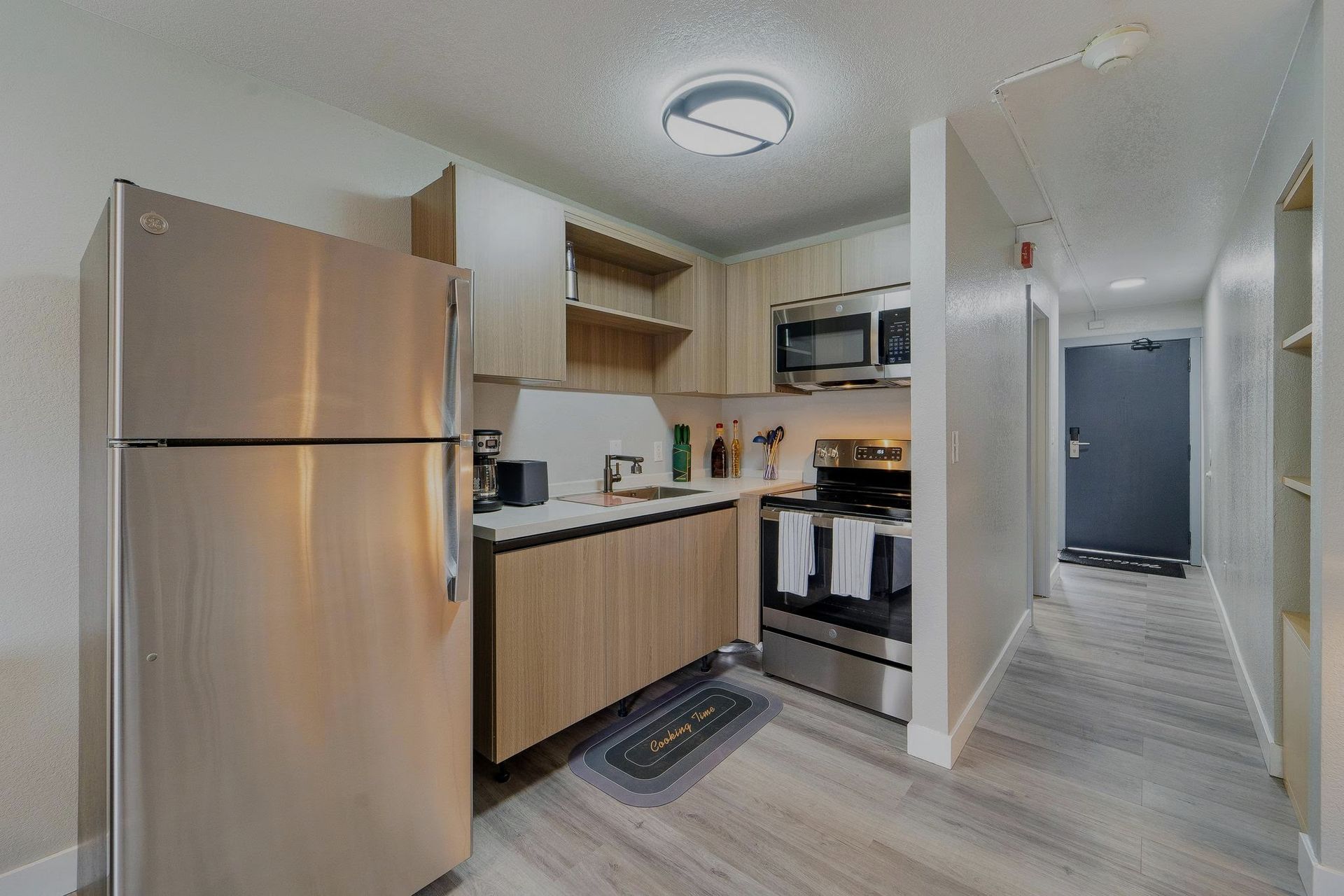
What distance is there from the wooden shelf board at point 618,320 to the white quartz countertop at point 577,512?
0.83m

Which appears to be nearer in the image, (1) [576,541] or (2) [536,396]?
(1) [576,541]

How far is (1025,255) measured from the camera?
3092mm

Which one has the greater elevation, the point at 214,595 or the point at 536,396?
the point at 536,396

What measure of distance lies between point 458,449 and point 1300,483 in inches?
91.5

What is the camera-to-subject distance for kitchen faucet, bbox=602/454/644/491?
9.12 ft

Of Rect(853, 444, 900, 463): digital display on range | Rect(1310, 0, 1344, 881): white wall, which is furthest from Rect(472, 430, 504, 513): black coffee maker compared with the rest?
Rect(1310, 0, 1344, 881): white wall

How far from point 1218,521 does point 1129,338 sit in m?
2.21

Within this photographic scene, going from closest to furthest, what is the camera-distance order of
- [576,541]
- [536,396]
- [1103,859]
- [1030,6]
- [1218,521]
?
[1030,6], [1103,859], [576,541], [536,396], [1218,521]

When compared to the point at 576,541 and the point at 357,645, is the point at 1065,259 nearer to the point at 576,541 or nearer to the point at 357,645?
the point at 576,541

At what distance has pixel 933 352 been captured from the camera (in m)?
2.08

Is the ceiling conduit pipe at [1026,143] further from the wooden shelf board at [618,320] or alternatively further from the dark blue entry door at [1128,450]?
the dark blue entry door at [1128,450]

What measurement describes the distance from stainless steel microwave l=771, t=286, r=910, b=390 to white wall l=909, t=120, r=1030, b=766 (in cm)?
34

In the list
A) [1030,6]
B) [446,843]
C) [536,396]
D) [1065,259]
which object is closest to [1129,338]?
[1065,259]

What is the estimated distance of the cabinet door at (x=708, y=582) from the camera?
2568 mm
